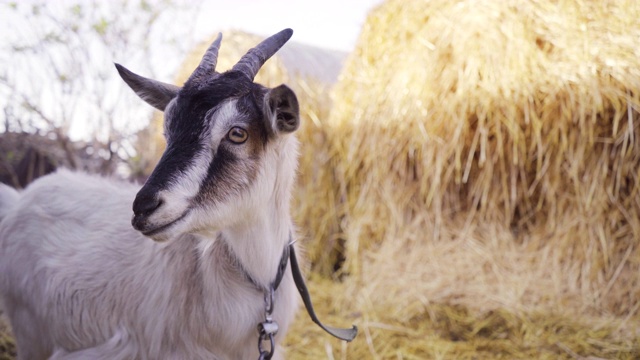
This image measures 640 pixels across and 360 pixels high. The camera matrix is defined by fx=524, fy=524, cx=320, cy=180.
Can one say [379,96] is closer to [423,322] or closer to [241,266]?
[423,322]

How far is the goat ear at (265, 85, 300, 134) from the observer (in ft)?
6.95

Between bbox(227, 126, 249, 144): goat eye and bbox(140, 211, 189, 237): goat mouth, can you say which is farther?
bbox(227, 126, 249, 144): goat eye

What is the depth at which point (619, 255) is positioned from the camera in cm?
378

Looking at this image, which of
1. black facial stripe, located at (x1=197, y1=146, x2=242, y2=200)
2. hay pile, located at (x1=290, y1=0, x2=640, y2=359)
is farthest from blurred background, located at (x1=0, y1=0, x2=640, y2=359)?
Answer: black facial stripe, located at (x1=197, y1=146, x2=242, y2=200)

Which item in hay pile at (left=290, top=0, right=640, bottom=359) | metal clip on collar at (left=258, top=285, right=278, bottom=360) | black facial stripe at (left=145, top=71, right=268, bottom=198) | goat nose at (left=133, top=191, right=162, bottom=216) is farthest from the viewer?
hay pile at (left=290, top=0, right=640, bottom=359)

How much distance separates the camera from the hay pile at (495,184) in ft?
11.9

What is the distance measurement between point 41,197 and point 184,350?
5.02ft

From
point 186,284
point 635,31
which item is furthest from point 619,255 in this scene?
point 186,284

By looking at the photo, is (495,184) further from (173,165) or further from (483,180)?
(173,165)

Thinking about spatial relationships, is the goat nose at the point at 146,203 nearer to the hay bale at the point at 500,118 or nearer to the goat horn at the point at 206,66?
the goat horn at the point at 206,66

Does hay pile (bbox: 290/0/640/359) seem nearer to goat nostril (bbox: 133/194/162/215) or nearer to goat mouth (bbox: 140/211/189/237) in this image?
goat mouth (bbox: 140/211/189/237)

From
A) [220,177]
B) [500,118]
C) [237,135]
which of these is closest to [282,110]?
[237,135]

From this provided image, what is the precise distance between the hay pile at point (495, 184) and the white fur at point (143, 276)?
151cm

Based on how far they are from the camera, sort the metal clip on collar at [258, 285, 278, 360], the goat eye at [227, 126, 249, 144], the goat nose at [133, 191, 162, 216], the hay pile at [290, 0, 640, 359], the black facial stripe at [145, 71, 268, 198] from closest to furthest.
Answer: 1. the goat nose at [133, 191, 162, 216]
2. the black facial stripe at [145, 71, 268, 198]
3. the goat eye at [227, 126, 249, 144]
4. the metal clip on collar at [258, 285, 278, 360]
5. the hay pile at [290, 0, 640, 359]
